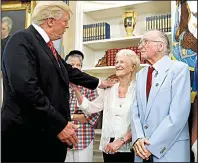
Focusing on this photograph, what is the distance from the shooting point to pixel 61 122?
124 centimetres

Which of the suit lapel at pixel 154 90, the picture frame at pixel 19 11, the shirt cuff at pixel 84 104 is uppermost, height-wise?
the picture frame at pixel 19 11

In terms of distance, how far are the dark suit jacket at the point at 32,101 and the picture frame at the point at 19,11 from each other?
1683mm

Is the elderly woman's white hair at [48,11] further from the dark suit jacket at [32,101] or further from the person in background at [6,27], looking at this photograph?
the person in background at [6,27]

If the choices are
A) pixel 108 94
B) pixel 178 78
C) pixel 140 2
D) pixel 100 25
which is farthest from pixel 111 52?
pixel 178 78

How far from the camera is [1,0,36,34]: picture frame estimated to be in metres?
2.94

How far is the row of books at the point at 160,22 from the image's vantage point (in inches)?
98.9

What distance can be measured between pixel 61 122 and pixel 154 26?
1.69 m

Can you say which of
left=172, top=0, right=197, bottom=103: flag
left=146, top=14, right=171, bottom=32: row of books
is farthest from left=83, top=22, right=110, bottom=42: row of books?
left=172, top=0, right=197, bottom=103: flag

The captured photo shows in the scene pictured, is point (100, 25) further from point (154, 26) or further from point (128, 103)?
point (128, 103)

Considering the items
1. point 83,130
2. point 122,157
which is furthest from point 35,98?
point 83,130

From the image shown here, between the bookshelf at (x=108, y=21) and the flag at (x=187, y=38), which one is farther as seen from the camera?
the bookshelf at (x=108, y=21)

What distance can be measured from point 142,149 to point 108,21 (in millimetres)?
1897

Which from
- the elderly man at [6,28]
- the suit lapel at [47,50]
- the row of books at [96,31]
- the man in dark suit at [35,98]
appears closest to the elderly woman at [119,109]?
the man in dark suit at [35,98]

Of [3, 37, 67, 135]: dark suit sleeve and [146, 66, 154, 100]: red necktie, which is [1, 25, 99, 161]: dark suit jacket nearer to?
[3, 37, 67, 135]: dark suit sleeve
